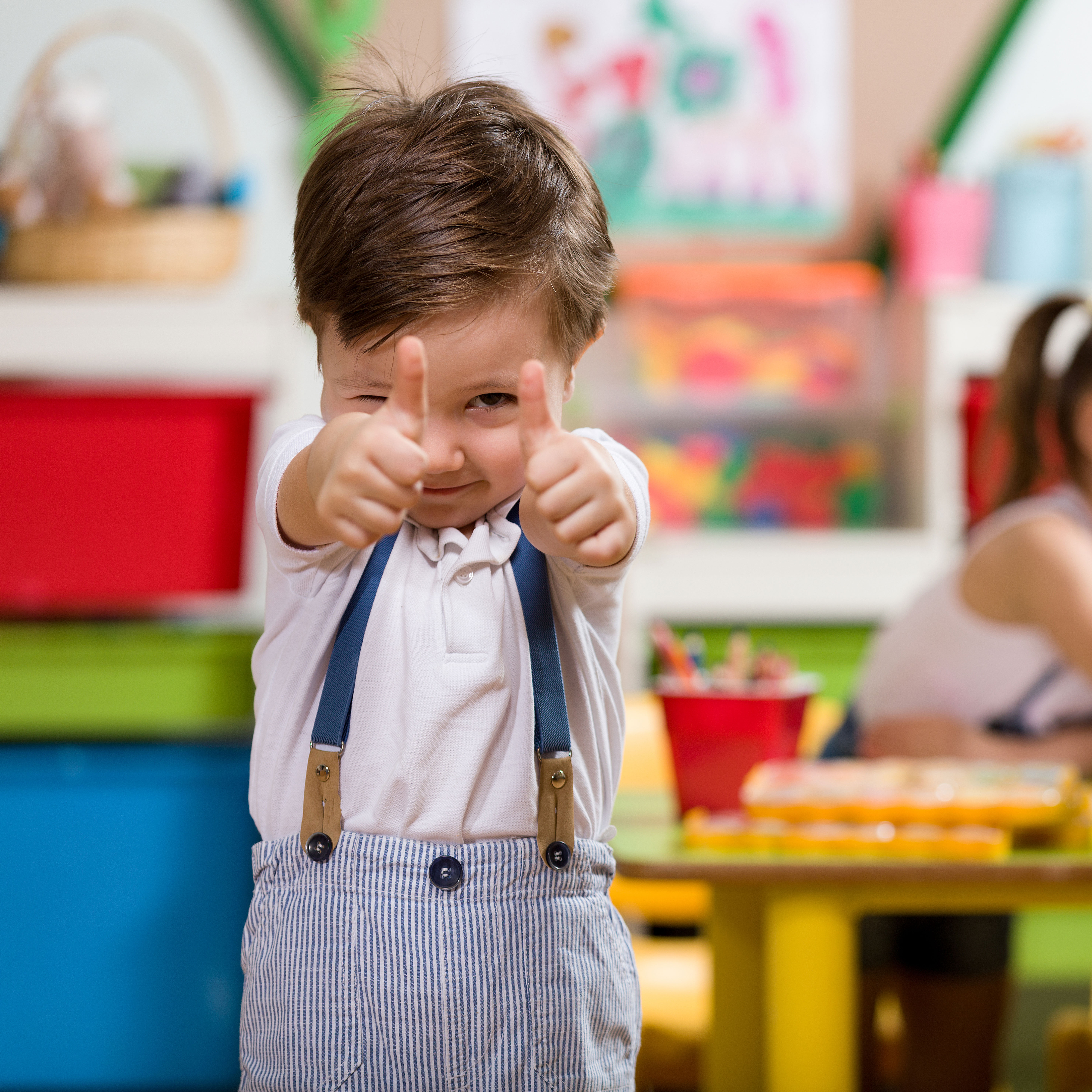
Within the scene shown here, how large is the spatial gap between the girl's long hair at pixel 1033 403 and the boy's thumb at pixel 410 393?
105 centimetres

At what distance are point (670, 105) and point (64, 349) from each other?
3.65 feet

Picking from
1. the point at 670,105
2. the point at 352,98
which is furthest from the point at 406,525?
the point at 670,105

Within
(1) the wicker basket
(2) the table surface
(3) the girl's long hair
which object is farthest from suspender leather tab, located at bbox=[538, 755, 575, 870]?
(1) the wicker basket

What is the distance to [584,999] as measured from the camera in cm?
53

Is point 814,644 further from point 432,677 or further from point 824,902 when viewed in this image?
point 432,677

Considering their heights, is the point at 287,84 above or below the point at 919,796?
above

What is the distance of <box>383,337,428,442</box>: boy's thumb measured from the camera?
0.43 meters

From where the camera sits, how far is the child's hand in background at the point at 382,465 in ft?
1.40

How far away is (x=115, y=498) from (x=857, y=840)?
3.63 ft

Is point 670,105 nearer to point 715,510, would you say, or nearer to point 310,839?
point 715,510

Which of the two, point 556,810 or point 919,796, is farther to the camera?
point 919,796

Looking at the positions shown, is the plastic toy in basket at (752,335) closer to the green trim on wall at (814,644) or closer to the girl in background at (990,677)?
the green trim on wall at (814,644)

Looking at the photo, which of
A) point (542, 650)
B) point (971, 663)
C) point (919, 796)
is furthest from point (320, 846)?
point (971, 663)

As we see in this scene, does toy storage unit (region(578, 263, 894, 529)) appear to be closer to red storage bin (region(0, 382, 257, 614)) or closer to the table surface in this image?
red storage bin (region(0, 382, 257, 614))
